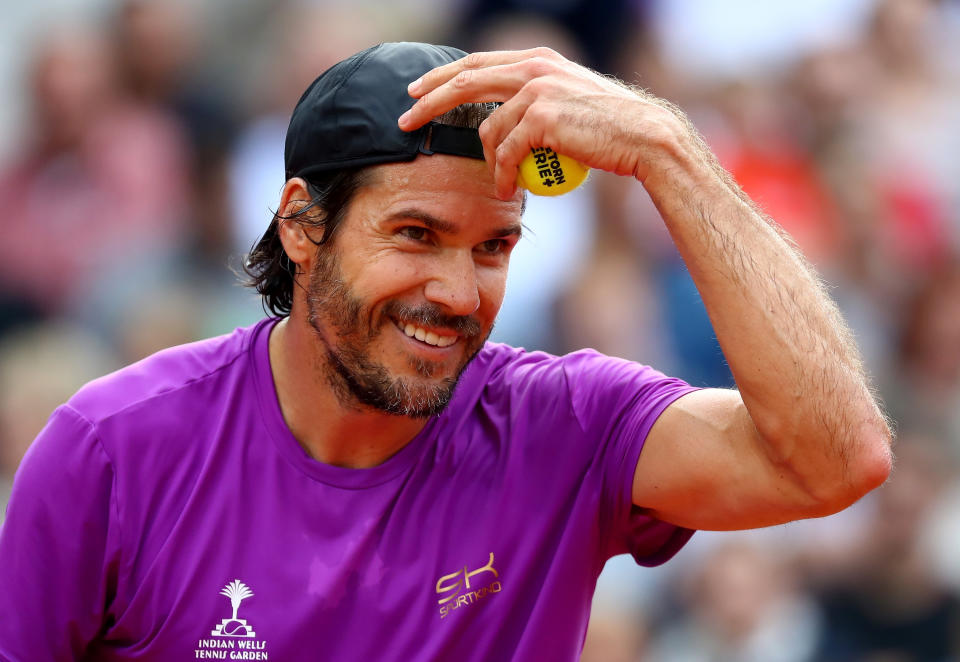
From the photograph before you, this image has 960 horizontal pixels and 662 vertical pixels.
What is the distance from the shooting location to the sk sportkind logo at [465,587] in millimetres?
3166

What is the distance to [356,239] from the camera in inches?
129

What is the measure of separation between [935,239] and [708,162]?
5.01 m

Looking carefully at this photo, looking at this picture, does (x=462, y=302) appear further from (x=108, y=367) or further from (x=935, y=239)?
(x=935, y=239)

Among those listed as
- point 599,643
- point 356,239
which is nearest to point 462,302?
point 356,239

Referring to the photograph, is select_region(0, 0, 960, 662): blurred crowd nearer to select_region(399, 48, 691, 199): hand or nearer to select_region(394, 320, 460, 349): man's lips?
select_region(394, 320, 460, 349): man's lips

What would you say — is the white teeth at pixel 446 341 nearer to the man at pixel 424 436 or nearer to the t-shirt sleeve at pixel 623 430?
the man at pixel 424 436

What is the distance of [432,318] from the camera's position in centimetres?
315

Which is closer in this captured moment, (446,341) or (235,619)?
(235,619)

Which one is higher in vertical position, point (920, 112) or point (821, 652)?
point (920, 112)

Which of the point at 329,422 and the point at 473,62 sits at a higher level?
the point at 473,62

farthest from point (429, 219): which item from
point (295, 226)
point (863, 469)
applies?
point (863, 469)

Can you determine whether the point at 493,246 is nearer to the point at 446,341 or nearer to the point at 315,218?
the point at 446,341

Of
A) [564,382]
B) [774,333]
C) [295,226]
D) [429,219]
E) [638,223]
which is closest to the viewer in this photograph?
[774,333]

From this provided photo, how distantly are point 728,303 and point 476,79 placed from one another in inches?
31.5
